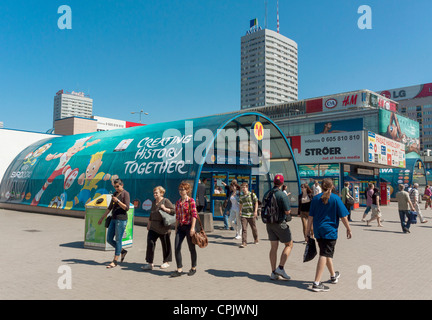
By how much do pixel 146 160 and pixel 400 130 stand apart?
2434 inches

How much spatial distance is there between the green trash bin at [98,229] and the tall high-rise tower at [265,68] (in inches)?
6632

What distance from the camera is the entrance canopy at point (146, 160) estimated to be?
13805 mm

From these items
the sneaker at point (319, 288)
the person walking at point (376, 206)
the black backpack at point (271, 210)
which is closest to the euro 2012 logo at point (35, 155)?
the person walking at point (376, 206)

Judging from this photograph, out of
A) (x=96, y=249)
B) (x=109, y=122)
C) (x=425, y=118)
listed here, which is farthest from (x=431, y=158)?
(x=109, y=122)

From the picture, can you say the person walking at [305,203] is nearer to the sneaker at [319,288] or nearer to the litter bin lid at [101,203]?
the sneaker at [319,288]

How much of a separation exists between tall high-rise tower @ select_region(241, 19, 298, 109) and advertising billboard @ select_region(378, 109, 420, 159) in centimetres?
10950

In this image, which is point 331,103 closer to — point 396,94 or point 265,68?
point 396,94

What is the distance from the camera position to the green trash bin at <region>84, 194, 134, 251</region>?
29.6 ft

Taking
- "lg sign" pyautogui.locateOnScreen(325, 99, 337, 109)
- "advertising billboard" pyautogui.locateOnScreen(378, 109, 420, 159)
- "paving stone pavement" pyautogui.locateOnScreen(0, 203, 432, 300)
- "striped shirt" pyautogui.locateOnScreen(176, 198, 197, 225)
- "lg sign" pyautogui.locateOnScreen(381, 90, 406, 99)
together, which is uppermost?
"lg sign" pyautogui.locateOnScreen(381, 90, 406, 99)

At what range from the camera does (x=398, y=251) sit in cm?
916

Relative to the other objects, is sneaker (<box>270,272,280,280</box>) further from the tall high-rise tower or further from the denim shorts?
the tall high-rise tower

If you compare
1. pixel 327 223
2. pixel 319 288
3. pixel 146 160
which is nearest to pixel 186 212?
pixel 327 223

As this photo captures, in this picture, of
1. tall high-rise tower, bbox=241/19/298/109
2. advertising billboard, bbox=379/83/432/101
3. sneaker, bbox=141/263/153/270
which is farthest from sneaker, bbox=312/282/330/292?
tall high-rise tower, bbox=241/19/298/109
